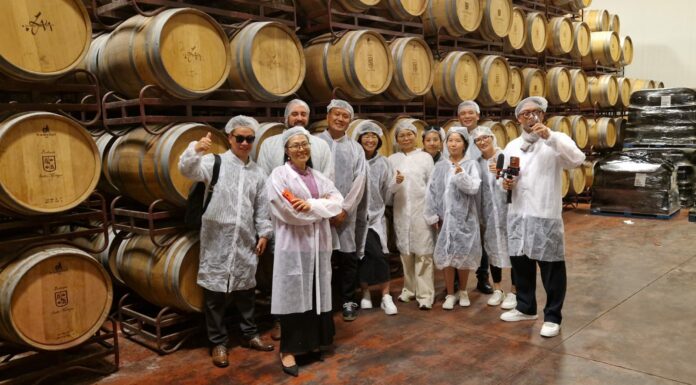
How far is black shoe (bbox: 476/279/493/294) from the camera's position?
16.7 ft

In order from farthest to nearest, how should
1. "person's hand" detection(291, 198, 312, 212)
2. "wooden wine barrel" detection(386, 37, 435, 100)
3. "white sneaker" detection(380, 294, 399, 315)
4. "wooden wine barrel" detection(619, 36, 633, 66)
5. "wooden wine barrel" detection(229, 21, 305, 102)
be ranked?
"wooden wine barrel" detection(619, 36, 633, 66) < "wooden wine barrel" detection(386, 37, 435, 100) < "white sneaker" detection(380, 294, 399, 315) < "wooden wine barrel" detection(229, 21, 305, 102) < "person's hand" detection(291, 198, 312, 212)

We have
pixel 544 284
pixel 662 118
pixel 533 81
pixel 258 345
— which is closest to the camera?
pixel 258 345

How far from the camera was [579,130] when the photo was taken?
942cm

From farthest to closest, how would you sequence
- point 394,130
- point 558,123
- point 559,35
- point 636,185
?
point 559,35
point 558,123
point 636,185
point 394,130

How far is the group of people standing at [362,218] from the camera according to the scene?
3.50m

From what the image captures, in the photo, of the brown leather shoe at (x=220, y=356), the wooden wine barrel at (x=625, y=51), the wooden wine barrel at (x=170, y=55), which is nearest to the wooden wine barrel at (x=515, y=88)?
the wooden wine barrel at (x=625, y=51)

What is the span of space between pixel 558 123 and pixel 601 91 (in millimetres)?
2113

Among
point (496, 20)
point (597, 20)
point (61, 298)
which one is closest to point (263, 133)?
point (61, 298)

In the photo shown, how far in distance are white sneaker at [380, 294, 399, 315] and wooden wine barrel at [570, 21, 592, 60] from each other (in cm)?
700

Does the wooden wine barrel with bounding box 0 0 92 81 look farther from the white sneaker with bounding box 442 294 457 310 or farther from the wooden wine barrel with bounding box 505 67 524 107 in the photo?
the wooden wine barrel with bounding box 505 67 524 107

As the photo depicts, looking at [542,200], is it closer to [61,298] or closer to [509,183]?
[509,183]

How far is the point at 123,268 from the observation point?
416cm

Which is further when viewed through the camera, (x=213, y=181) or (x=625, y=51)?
(x=625, y=51)

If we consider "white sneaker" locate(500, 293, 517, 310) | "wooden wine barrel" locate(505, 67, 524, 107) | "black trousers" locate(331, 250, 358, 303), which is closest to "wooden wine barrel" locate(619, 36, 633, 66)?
"wooden wine barrel" locate(505, 67, 524, 107)
